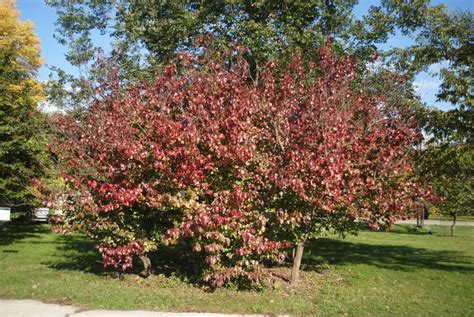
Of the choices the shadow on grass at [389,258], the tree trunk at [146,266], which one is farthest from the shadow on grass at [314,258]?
the tree trunk at [146,266]

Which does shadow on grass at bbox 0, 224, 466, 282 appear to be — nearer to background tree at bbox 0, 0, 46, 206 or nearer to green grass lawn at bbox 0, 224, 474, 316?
green grass lawn at bbox 0, 224, 474, 316

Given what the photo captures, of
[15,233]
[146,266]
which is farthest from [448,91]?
[15,233]

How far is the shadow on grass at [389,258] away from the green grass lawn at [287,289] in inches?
1.3

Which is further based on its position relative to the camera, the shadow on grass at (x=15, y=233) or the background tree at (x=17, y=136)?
the shadow on grass at (x=15, y=233)

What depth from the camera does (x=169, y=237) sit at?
24.8 feet

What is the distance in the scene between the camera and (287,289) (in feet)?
27.2

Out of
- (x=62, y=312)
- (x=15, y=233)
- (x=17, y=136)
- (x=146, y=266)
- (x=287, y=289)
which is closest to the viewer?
(x=62, y=312)

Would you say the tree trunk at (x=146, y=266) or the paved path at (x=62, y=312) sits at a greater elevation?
the tree trunk at (x=146, y=266)

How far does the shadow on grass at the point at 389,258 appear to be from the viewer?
11.6 metres

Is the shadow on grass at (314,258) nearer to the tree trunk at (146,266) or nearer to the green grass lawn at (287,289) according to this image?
the green grass lawn at (287,289)

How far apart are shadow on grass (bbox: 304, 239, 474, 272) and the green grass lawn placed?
32 mm

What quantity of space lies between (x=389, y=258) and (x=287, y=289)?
5939 millimetres

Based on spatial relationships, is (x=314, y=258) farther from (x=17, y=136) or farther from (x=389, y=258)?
(x=17, y=136)

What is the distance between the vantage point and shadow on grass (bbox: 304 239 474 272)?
11586 mm
